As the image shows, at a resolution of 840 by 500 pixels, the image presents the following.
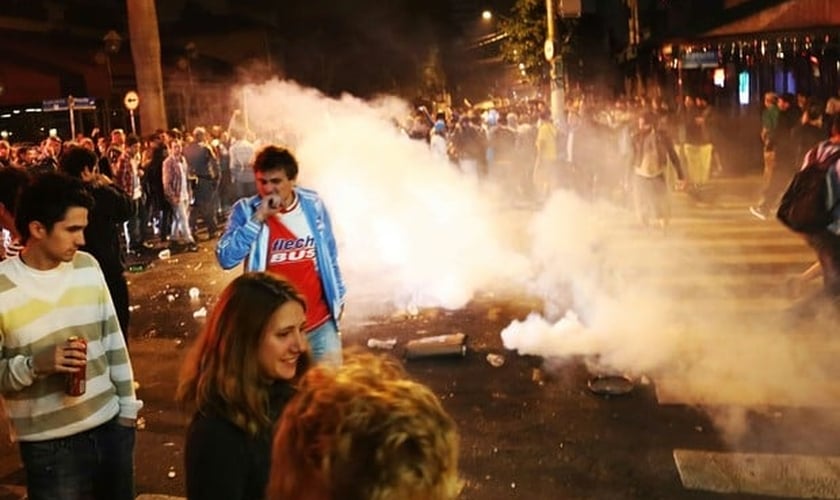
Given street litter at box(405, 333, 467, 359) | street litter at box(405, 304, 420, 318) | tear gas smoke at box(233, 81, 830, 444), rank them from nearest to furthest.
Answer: tear gas smoke at box(233, 81, 830, 444), street litter at box(405, 333, 467, 359), street litter at box(405, 304, 420, 318)

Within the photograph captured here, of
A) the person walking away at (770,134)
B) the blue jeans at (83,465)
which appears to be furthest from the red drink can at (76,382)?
the person walking away at (770,134)

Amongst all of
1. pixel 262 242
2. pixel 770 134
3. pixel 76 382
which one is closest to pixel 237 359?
pixel 76 382

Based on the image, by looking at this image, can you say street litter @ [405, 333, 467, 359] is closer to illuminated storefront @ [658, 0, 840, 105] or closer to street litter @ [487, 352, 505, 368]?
street litter @ [487, 352, 505, 368]

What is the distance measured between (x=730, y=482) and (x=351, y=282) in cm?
729

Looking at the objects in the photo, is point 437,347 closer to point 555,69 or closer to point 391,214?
point 391,214

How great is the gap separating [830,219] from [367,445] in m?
7.40

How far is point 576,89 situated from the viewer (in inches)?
1496

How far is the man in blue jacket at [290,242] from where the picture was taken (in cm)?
460

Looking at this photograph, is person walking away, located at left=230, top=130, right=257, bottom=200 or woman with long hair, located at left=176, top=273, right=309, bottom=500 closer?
woman with long hair, located at left=176, top=273, right=309, bottom=500

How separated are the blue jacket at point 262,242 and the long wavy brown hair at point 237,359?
217 cm

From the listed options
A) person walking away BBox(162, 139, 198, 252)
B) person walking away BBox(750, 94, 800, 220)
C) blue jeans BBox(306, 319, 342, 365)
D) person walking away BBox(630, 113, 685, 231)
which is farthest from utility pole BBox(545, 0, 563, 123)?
blue jeans BBox(306, 319, 342, 365)

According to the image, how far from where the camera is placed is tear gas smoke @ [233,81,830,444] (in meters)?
7.31

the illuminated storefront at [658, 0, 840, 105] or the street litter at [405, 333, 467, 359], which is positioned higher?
the illuminated storefront at [658, 0, 840, 105]

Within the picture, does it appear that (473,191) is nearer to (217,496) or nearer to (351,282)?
(351,282)
